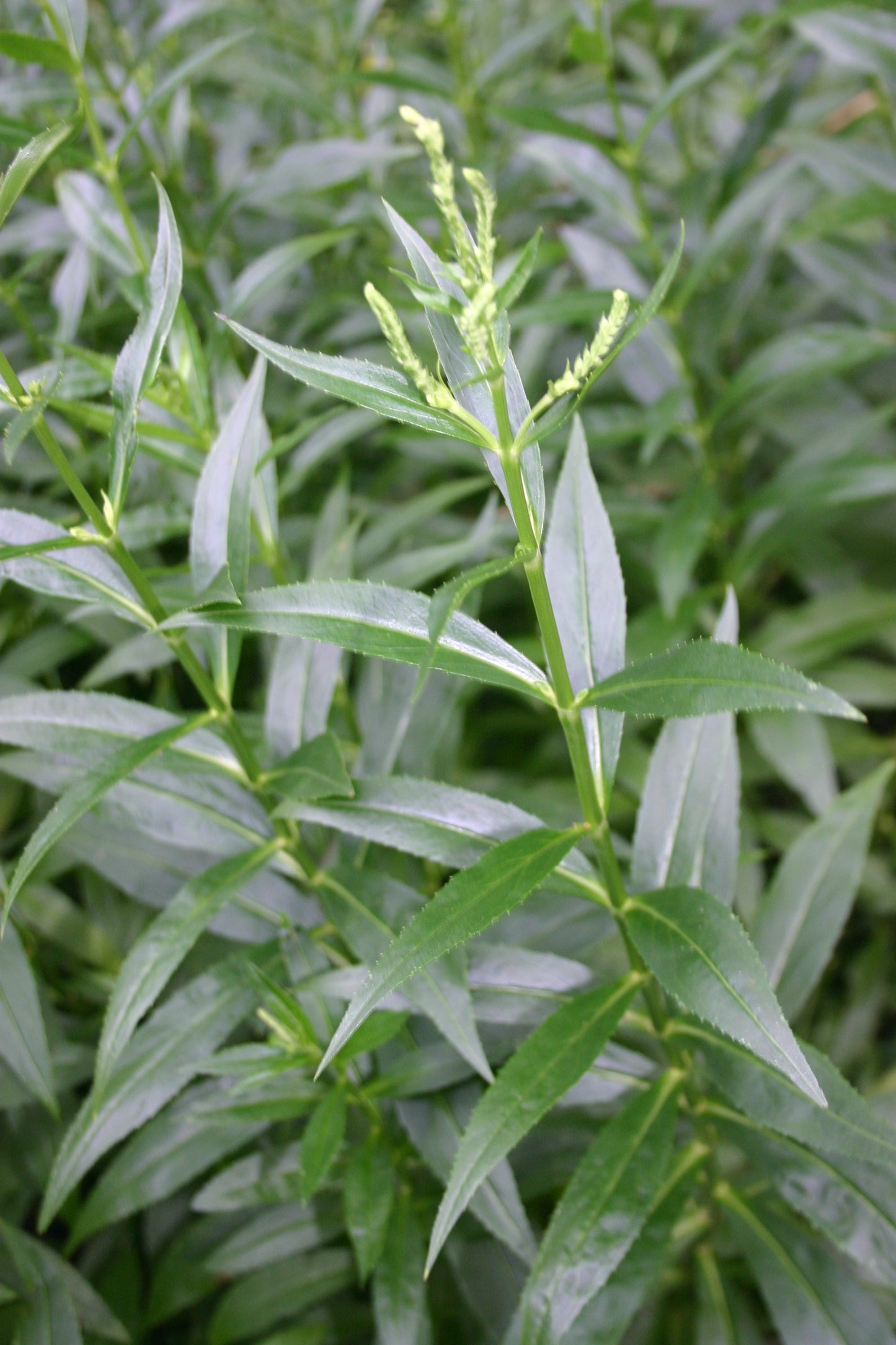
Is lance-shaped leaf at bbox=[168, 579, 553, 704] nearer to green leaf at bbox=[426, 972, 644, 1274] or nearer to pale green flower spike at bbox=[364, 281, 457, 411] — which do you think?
pale green flower spike at bbox=[364, 281, 457, 411]

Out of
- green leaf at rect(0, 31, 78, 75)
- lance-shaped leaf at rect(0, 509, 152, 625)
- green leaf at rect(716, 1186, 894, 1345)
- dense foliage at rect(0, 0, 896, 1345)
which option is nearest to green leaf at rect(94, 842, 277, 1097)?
dense foliage at rect(0, 0, 896, 1345)

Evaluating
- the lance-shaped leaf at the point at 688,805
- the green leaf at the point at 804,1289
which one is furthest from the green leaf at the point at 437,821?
the green leaf at the point at 804,1289

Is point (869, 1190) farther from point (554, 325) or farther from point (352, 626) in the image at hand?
point (554, 325)

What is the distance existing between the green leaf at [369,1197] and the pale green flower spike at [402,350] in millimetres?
661

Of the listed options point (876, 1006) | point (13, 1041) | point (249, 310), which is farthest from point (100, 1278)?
point (249, 310)

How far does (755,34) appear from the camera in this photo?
4.47 ft

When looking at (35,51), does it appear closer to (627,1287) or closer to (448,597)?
(448,597)

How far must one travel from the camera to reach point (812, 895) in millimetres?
994

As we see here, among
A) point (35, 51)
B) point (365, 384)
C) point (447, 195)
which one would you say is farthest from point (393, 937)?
point (35, 51)

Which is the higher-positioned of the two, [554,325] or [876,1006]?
[554,325]

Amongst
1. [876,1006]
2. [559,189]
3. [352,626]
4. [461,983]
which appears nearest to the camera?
[352,626]

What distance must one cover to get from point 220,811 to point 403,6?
1.76m

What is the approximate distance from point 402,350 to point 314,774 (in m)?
0.37

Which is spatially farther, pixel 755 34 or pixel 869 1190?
pixel 755 34
